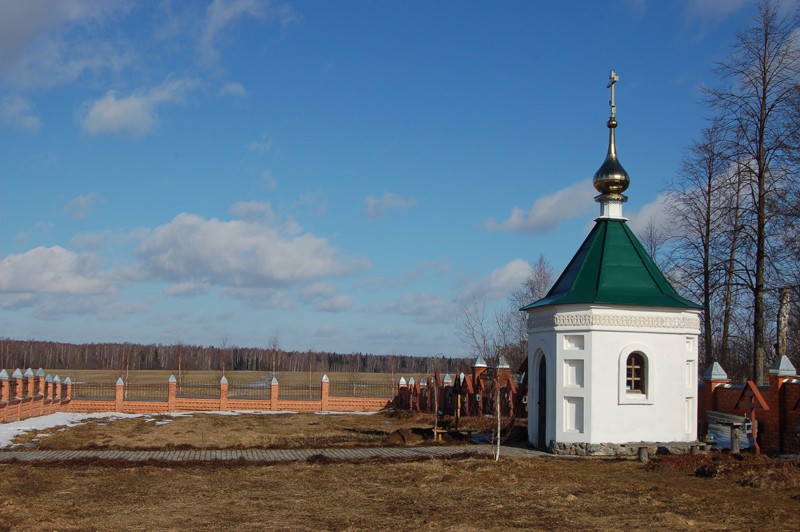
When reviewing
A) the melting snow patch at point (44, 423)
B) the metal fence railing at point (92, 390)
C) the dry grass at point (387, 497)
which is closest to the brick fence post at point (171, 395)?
the melting snow patch at point (44, 423)

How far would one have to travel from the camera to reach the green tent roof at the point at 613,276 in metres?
15.5

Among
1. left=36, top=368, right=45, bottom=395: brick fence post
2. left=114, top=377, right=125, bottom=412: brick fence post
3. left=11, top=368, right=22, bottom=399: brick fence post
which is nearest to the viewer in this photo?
left=11, top=368, right=22, bottom=399: brick fence post

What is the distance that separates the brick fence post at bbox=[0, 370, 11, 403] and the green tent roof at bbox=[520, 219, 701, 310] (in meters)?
16.8

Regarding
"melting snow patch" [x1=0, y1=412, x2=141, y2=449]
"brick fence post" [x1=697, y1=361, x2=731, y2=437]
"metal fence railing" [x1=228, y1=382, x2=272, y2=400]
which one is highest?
"brick fence post" [x1=697, y1=361, x2=731, y2=437]

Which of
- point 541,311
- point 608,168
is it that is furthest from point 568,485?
point 608,168

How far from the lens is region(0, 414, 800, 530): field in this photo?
8953mm

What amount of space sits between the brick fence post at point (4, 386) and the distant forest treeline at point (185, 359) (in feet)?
220

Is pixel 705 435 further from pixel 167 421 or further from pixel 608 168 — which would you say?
pixel 167 421

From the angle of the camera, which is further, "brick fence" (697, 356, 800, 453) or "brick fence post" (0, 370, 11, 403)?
"brick fence post" (0, 370, 11, 403)

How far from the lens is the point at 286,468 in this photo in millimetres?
13359

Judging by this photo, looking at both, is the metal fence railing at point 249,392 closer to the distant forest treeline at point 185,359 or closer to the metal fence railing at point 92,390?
the metal fence railing at point 92,390

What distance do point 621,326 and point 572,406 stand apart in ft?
6.10

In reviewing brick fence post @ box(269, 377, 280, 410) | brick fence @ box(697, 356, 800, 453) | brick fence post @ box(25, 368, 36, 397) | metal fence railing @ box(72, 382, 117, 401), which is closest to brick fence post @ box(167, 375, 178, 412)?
metal fence railing @ box(72, 382, 117, 401)

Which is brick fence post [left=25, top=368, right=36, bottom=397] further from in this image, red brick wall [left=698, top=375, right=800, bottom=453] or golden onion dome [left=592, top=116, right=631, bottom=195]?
red brick wall [left=698, top=375, right=800, bottom=453]
